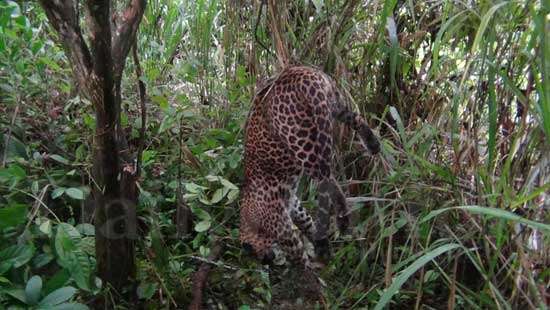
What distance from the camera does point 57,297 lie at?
5.32ft

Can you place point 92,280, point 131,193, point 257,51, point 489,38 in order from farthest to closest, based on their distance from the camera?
point 257,51
point 131,193
point 92,280
point 489,38

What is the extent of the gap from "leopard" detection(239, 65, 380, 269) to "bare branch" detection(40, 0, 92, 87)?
2.48 ft

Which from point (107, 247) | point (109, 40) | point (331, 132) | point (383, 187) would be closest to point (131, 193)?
point (107, 247)

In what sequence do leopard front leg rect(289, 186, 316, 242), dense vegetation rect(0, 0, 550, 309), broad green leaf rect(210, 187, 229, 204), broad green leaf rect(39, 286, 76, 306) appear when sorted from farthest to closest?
leopard front leg rect(289, 186, 316, 242) → broad green leaf rect(210, 187, 229, 204) → dense vegetation rect(0, 0, 550, 309) → broad green leaf rect(39, 286, 76, 306)

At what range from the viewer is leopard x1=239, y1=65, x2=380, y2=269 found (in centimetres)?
217

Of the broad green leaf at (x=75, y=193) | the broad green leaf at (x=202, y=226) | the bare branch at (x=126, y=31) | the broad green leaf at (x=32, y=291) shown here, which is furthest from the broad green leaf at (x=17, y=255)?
the broad green leaf at (x=202, y=226)

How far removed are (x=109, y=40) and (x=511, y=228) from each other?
1.23 metres

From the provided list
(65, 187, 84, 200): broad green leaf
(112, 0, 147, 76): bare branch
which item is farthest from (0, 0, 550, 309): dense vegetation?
(112, 0, 147, 76): bare branch

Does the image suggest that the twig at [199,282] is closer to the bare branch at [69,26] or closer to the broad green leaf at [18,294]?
the broad green leaf at [18,294]

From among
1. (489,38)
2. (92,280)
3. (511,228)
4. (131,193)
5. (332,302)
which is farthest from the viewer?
(332,302)

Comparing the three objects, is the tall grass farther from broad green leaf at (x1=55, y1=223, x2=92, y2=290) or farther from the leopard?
broad green leaf at (x1=55, y1=223, x2=92, y2=290)

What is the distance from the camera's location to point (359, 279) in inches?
86.7

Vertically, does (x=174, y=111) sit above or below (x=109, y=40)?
below

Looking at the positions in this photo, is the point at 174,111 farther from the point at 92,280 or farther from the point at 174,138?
the point at 92,280
